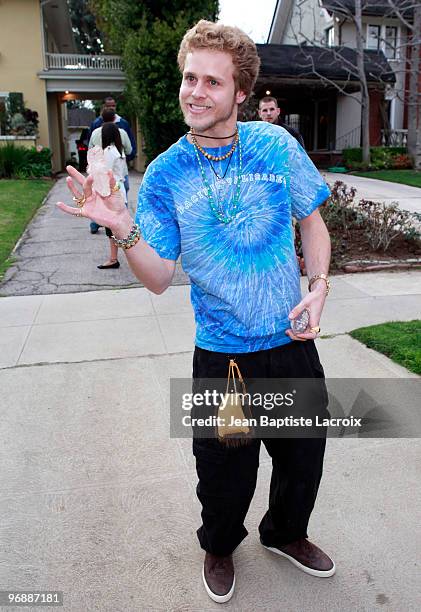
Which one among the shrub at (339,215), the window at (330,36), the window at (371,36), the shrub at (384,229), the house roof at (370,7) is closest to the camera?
the shrub at (384,229)

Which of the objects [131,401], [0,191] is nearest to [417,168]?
[0,191]

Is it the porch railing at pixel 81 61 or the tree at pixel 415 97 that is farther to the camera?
the porch railing at pixel 81 61

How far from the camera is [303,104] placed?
87.9ft

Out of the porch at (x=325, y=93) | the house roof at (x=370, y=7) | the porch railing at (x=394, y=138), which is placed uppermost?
the house roof at (x=370, y=7)

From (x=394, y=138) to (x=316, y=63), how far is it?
4.74m

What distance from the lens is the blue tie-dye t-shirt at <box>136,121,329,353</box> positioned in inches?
74.7

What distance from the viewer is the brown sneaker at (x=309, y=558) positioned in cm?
224

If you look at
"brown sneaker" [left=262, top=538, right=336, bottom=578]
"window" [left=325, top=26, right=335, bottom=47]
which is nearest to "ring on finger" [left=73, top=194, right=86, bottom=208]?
"brown sneaker" [left=262, top=538, right=336, bottom=578]

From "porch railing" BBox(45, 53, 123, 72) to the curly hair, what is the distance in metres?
21.6

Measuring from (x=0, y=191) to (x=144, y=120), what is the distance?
5.83m

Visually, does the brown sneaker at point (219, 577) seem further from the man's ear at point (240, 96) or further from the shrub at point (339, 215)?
the shrub at point (339, 215)

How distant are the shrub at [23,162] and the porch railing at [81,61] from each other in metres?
5.17

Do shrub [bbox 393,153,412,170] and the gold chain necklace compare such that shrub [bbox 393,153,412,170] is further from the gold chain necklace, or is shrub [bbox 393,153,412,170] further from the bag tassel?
the bag tassel

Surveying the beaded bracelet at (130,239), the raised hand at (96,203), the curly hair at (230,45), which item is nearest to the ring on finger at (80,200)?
the raised hand at (96,203)
